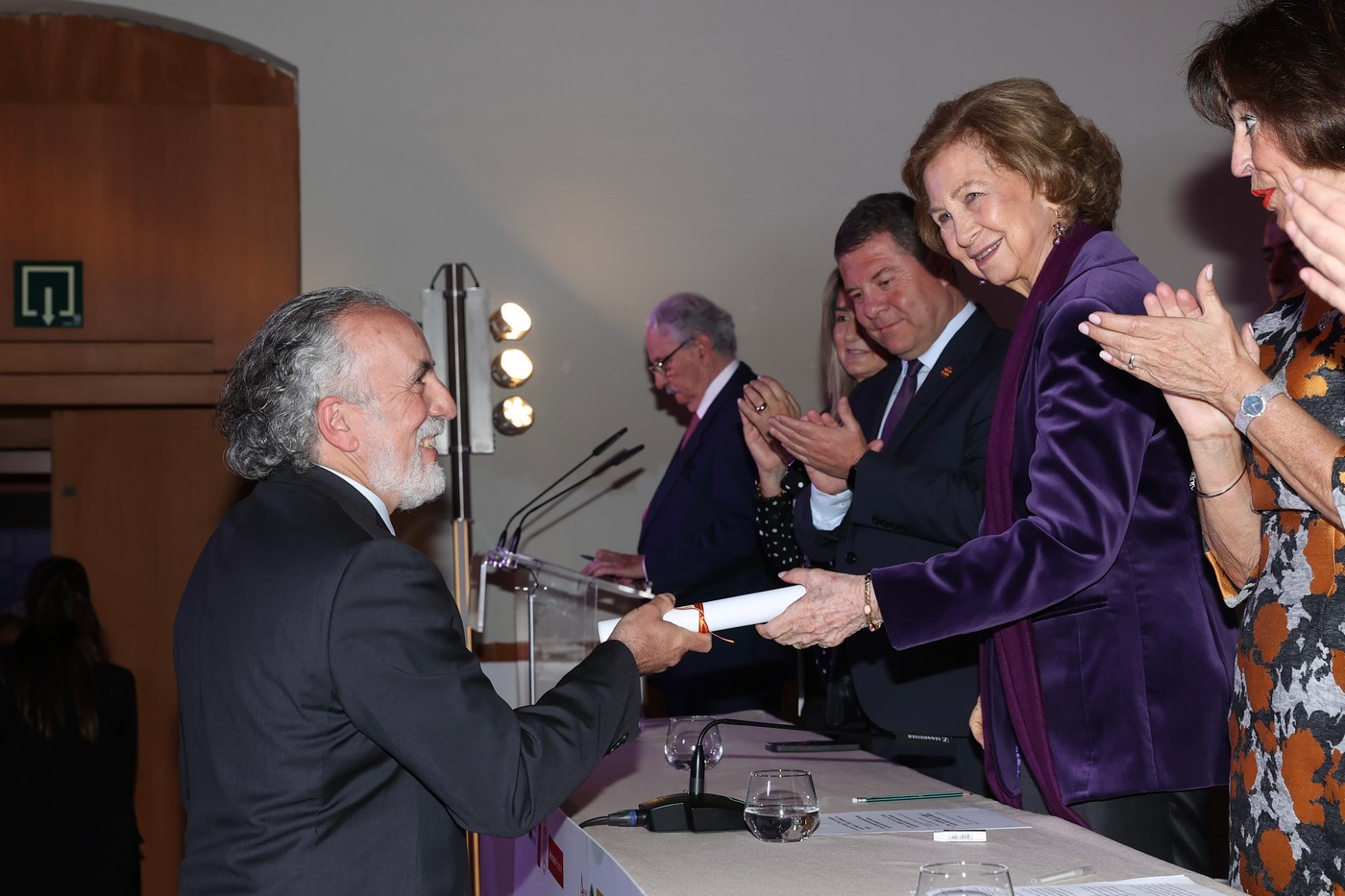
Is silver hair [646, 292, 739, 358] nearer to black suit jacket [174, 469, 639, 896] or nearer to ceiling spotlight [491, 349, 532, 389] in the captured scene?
ceiling spotlight [491, 349, 532, 389]

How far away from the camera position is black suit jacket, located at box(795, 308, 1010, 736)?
2455 mm

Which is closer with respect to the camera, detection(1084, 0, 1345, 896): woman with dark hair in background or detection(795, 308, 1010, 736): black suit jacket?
detection(1084, 0, 1345, 896): woman with dark hair in background

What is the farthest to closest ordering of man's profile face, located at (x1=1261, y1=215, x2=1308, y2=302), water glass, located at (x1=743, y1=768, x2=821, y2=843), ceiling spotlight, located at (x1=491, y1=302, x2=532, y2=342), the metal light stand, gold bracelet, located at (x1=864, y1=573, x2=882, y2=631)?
ceiling spotlight, located at (x1=491, y1=302, x2=532, y2=342)
the metal light stand
man's profile face, located at (x1=1261, y1=215, x2=1308, y2=302)
gold bracelet, located at (x1=864, y1=573, x2=882, y2=631)
water glass, located at (x1=743, y1=768, x2=821, y2=843)

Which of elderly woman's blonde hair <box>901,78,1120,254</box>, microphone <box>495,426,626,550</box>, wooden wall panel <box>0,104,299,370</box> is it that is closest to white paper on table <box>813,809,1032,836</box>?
elderly woman's blonde hair <box>901,78,1120,254</box>

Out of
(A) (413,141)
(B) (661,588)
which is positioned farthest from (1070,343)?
(A) (413,141)

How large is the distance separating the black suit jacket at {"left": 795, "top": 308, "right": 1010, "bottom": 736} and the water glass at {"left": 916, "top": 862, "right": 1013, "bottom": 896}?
136 cm

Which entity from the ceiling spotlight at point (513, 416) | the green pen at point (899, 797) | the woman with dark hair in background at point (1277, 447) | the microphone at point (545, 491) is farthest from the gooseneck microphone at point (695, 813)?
the ceiling spotlight at point (513, 416)

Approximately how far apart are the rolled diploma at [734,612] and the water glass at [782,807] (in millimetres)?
279

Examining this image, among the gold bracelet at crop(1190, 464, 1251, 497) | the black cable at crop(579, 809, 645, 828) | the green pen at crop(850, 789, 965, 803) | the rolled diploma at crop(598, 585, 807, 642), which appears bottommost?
the green pen at crop(850, 789, 965, 803)

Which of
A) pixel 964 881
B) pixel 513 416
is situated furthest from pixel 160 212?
pixel 964 881

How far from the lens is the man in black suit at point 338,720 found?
59.5 inches

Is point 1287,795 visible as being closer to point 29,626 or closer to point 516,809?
point 516,809

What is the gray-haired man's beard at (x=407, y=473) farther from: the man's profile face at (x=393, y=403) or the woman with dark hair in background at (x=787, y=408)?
the woman with dark hair in background at (x=787, y=408)

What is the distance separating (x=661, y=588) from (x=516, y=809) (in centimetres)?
235
